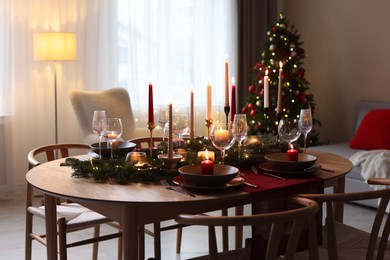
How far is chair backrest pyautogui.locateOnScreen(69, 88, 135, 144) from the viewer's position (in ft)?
16.0

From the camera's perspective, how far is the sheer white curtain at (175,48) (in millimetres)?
5676

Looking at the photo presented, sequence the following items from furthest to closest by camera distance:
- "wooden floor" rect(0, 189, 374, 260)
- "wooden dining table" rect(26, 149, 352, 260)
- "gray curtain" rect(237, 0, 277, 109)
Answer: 1. "gray curtain" rect(237, 0, 277, 109)
2. "wooden floor" rect(0, 189, 374, 260)
3. "wooden dining table" rect(26, 149, 352, 260)

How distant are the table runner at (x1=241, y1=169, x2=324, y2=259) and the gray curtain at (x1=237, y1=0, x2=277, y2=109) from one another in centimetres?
393

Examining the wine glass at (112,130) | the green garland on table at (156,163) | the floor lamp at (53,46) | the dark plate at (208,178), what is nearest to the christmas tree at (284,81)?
the floor lamp at (53,46)

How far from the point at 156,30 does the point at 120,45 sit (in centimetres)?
40

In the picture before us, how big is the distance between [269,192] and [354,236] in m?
0.56

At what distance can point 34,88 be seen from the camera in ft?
17.3

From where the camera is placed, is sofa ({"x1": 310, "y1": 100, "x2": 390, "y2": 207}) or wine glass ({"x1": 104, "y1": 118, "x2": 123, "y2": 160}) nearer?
wine glass ({"x1": 104, "y1": 118, "x2": 123, "y2": 160})

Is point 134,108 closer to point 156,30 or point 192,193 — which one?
point 156,30

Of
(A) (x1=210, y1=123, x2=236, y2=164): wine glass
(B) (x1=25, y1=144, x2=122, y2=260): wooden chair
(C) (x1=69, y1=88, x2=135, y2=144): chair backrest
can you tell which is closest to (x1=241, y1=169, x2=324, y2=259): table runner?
(A) (x1=210, y1=123, x2=236, y2=164): wine glass

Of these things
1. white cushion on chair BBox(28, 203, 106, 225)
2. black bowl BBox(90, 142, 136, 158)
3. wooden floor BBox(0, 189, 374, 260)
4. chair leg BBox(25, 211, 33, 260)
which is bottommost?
wooden floor BBox(0, 189, 374, 260)

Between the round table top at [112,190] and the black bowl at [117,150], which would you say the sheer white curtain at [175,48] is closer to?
the black bowl at [117,150]

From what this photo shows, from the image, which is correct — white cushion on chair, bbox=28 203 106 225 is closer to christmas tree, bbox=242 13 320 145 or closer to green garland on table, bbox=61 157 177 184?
green garland on table, bbox=61 157 177 184

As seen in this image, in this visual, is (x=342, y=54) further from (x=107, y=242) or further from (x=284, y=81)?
(x=107, y=242)
